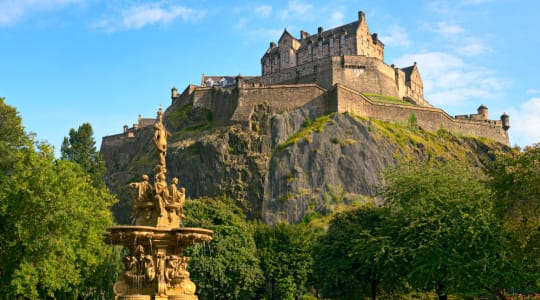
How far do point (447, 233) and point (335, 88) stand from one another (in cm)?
4730

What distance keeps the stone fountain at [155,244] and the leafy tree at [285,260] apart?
33.6 m

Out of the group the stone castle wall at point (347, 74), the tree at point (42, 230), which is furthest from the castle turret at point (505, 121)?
the tree at point (42, 230)

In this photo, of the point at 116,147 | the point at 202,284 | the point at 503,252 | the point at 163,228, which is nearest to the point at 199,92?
the point at 116,147

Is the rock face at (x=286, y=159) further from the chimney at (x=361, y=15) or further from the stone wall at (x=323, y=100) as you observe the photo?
the chimney at (x=361, y=15)

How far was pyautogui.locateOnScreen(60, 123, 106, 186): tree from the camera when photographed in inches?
2409

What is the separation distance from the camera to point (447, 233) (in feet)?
101

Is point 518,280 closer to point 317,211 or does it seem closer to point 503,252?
point 503,252

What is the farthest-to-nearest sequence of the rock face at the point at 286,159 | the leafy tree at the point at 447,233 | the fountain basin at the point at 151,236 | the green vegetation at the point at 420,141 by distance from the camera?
the green vegetation at the point at 420,141
the rock face at the point at 286,159
the leafy tree at the point at 447,233
the fountain basin at the point at 151,236

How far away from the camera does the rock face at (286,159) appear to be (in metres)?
67.6

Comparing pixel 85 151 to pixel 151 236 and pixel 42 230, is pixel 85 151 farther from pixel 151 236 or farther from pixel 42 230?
pixel 151 236

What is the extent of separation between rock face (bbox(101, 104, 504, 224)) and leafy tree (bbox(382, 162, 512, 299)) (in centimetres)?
2932

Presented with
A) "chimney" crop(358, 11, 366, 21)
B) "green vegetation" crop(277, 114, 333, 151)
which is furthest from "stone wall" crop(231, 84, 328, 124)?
"chimney" crop(358, 11, 366, 21)

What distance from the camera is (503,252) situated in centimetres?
2886

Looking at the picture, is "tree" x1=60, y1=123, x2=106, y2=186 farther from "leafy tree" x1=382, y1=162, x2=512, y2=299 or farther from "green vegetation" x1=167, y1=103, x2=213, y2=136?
"leafy tree" x1=382, y1=162, x2=512, y2=299
